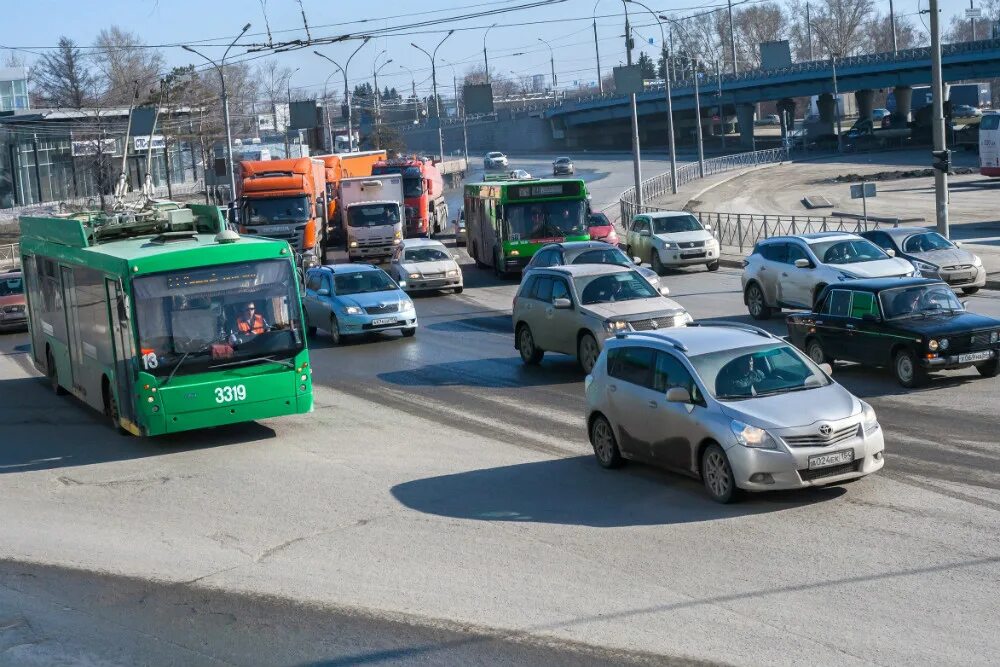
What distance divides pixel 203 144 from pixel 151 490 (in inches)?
3364

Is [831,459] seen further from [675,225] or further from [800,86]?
[800,86]

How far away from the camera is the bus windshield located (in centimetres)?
1677

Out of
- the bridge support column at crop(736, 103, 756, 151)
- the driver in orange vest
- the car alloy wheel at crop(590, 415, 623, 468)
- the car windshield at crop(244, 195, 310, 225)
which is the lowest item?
the car alloy wheel at crop(590, 415, 623, 468)

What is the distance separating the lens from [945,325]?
1823 cm

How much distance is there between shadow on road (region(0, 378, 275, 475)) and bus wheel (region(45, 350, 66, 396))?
0.77 meters

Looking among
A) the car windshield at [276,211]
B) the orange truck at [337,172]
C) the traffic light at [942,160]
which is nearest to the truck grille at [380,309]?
the traffic light at [942,160]

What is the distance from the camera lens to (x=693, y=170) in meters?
88.2

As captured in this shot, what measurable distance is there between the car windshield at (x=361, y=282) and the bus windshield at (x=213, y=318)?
35.4ft

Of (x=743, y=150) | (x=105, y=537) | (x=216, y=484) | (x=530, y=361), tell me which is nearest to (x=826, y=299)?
(x=530, y=361)

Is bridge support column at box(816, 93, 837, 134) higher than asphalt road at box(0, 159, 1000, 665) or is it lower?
higher

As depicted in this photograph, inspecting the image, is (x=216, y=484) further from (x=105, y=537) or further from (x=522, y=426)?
(x=522, y=426)

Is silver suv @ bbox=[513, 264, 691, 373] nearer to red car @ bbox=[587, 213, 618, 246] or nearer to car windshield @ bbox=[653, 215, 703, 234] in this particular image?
car windshield @ bbox=[653, 215, 703, 234]

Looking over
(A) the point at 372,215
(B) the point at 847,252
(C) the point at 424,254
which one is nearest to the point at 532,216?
(C) the point at 424,254

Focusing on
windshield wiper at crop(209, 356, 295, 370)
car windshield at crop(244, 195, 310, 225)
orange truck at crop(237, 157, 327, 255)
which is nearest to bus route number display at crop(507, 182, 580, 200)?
orange truck at crop(237, 157, 327, 255)
